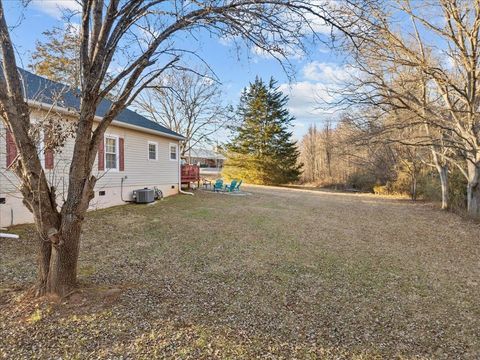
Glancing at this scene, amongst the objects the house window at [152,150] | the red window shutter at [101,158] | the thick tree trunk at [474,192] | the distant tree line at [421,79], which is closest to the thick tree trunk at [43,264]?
the red window shutter at [101,158]

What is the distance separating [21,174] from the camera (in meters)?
3.34

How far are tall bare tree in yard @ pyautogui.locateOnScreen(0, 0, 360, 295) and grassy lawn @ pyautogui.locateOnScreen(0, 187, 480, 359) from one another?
24.1 inches

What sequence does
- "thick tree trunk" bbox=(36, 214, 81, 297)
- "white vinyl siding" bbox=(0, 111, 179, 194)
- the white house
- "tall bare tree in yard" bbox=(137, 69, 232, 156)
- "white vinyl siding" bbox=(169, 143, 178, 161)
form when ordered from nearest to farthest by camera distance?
"thick tree trunk" bbox=(36, 214, 81, 297) < the white house < "white vinyl siding" bbox=(0, 111, 179, 194) < "white vinyl siding" bbox=(169, 143, 178, 161) < "tall bare tree in yard" bbox=(137, 69, 232, 156)

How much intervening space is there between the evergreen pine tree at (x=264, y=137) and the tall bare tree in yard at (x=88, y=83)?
23.7 m

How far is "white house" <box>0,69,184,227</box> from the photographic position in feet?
24.2

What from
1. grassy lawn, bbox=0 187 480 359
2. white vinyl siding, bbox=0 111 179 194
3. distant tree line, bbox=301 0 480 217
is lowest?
grassy lawn, bbox=0 187 480 359

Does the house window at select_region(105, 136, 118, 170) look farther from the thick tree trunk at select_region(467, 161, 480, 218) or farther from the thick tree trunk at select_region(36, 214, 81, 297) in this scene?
the thick tree trunk at select_region(467, 161, 480, 218)

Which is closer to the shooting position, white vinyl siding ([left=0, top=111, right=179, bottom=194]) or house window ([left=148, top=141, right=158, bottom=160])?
white vinyl siding ([left=0, top=111, right=179, bottom=194])

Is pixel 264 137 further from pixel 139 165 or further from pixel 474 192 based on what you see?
pixel 474 192

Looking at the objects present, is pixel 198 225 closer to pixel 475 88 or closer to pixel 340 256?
pixel 340 256

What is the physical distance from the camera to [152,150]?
1293 cm

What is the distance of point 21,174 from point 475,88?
492 inches

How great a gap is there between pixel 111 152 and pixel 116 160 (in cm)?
34

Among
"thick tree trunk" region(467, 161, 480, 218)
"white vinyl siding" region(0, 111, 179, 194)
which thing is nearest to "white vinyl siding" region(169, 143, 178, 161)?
"white vinyl siding" region(0, 111, 179, 194)
